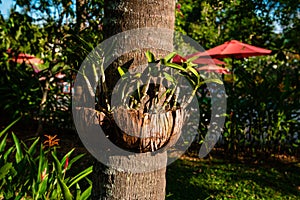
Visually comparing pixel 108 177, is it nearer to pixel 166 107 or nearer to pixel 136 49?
pixel 166 107

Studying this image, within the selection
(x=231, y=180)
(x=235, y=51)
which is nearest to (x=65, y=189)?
(x=231, y=180)

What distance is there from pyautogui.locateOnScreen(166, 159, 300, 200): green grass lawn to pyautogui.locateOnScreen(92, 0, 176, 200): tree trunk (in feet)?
9.24

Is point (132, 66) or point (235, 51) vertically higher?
point (235, 51)

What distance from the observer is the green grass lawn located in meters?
4.47

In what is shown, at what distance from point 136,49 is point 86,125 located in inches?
11.9

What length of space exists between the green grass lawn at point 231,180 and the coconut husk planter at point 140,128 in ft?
9.63

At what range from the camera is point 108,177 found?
1209mm

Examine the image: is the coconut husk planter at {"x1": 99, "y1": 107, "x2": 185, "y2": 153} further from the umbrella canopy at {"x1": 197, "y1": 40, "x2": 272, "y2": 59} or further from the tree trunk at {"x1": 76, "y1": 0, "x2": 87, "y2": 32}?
the umbrella canopy at {"x1": 197, "y1": 40, "x2": 272, "y2": 59}

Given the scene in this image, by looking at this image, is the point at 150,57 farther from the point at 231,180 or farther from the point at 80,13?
the point at 80,13

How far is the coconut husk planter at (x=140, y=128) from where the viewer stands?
106 centimetres

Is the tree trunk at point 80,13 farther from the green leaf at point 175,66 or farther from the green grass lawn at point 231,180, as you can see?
the green leaf at point 175,66

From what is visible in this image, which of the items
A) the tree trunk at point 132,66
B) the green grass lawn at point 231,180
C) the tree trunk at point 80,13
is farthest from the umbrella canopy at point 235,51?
the tree trunk at point 132,66

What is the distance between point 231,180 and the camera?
5.12 m

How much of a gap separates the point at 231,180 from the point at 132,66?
171 inches
